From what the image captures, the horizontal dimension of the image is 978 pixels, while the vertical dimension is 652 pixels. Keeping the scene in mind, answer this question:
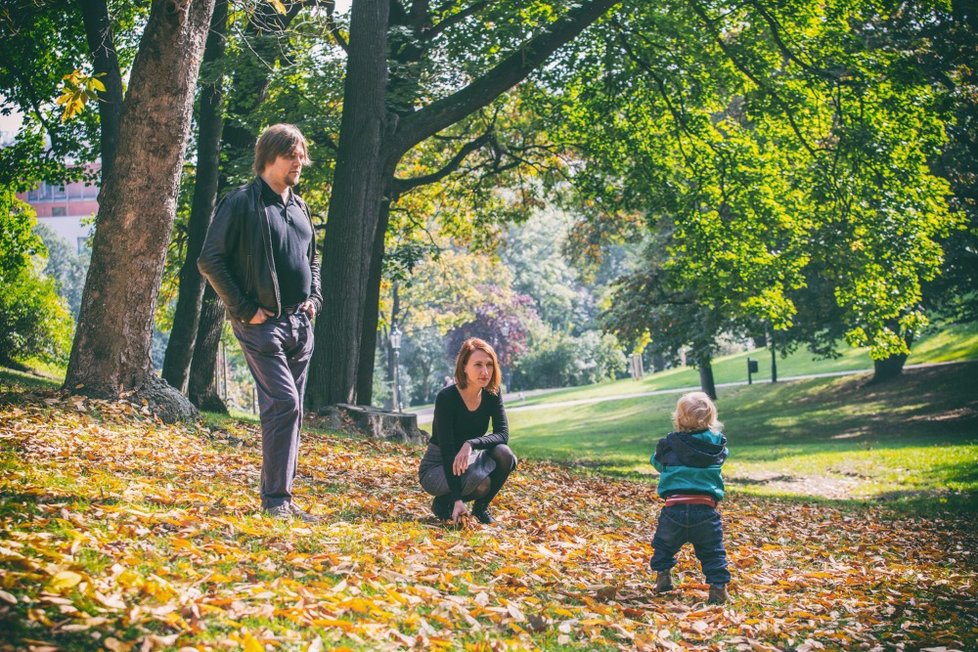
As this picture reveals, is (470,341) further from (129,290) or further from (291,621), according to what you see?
(129,290)

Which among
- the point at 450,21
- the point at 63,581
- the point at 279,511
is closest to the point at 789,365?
the point at 450,21

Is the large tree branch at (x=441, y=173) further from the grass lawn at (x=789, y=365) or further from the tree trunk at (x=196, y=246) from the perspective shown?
the grass lawn at (x=789, y=365)

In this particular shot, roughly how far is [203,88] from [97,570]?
12.4 meters

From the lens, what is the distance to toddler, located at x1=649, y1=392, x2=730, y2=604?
5.34 metres

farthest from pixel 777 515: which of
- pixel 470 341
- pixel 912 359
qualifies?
pixel 912 359

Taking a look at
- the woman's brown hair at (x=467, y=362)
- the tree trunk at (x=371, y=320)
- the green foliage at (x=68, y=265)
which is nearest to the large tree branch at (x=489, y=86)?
the tree trunk at (x=371, y=320)

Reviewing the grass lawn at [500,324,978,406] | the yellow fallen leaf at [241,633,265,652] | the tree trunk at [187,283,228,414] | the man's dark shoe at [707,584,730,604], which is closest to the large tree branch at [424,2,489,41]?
the tree trunk at [187,283,228,414]

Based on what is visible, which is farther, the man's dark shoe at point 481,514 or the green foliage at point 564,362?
the green foliage at point 564,362

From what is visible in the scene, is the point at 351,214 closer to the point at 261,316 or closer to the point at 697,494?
the point at 261,316

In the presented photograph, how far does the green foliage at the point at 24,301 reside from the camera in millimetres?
19766

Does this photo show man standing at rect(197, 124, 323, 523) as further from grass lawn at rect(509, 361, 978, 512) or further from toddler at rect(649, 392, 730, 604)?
grass lawn at rect(509, 361, 978, 512)

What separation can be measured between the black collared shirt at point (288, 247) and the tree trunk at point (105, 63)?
22.2 feet

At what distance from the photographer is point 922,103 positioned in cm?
1466

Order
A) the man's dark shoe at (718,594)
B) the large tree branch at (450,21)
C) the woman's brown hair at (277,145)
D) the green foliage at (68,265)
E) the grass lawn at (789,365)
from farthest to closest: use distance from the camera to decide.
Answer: the green foliage at (68,265), the grass lawn at (789,365), the large tree branch at (450,21), the man's dark shoe at (718,594), the woman's brown hair at (277,145)
